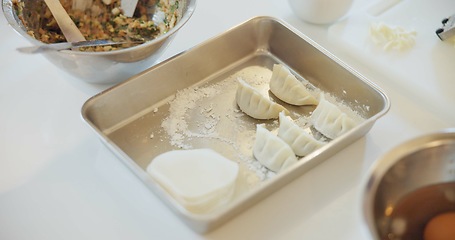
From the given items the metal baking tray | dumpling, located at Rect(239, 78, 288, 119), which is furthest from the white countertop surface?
dumpling, located at Rect(239, 78, 288, 119)

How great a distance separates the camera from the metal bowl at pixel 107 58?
879mm

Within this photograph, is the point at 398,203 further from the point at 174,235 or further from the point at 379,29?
the point at 379,29

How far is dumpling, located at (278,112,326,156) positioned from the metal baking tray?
24 millimetres

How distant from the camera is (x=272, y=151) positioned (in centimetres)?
86

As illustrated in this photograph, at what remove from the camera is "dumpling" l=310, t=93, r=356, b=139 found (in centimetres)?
89

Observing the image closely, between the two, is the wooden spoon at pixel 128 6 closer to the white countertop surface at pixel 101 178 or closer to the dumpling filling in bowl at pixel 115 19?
the dumpling filling in bowl at pixel 115 19

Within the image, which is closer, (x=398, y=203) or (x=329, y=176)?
(x=398, y=203)

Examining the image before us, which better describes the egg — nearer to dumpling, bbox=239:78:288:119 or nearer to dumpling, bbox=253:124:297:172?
dumpling, bbox=253:124:297:172

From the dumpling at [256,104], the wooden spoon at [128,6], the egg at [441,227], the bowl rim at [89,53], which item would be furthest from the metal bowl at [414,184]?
the wooden spoon at [128,6]

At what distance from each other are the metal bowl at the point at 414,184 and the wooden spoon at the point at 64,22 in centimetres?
60

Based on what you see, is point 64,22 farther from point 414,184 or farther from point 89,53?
point 414,184

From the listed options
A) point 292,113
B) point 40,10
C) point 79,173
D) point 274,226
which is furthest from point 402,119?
point 40,10

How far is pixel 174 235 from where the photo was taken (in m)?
0.78

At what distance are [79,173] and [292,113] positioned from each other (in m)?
0.38
